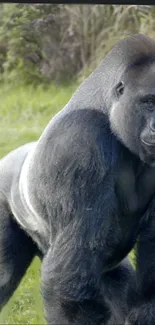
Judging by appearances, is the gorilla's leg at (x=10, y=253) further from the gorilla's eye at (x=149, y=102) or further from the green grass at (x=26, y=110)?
the green grass at (x=26, y=110)

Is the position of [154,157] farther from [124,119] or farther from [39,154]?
[39,154]

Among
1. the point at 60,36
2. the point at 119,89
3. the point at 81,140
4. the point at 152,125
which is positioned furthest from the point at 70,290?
the point at 60,36

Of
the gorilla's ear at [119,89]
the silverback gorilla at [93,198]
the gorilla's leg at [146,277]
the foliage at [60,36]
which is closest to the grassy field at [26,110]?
the foliage at [60,36]

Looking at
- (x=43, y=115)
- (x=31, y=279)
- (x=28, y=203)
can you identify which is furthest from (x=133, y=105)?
(x=43, y=115)

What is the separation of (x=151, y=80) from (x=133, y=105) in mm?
139

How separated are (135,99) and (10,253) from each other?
92 centimetres

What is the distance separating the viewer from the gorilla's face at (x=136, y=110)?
10.7ft

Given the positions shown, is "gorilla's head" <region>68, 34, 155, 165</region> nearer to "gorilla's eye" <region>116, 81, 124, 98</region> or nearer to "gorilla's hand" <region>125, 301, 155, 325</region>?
"gorilla's eye" <region>116, 81, 124, 98</region>

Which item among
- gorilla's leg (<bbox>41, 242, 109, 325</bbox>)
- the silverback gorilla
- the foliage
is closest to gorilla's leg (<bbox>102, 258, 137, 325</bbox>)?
the silverback gorilla

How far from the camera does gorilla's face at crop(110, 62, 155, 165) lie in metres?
3.26

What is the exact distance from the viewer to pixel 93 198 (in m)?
3.18

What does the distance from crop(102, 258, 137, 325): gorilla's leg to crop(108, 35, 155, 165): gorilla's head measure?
2.47 feet

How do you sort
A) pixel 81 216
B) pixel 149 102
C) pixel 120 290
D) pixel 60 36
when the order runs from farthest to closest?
pixel 60 36, pixel 120 290, pixel 149 102, pixel 81 216

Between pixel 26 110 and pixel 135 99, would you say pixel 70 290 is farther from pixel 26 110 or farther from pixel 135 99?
pixel 26 110
